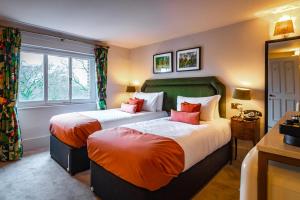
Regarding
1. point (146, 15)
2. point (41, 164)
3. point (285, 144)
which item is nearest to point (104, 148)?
point (285, 144)

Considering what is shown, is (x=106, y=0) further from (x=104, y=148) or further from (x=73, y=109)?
(x=73, y=109)

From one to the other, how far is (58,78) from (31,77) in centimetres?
51

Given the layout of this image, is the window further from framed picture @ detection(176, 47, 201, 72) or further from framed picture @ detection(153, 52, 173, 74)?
framed picture @ detection(176, 47, 201, 72)

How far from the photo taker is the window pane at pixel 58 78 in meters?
3.77

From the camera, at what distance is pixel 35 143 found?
11.5 feet

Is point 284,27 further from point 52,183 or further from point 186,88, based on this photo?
point 52,183

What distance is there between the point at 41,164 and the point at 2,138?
855 millimetres

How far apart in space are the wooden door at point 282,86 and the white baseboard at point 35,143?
4174 millimetres

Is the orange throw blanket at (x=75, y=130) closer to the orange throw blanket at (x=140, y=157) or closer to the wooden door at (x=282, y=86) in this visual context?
the orange throw blanket at (x=140, y=157)

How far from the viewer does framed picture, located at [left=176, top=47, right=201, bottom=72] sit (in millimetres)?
3618

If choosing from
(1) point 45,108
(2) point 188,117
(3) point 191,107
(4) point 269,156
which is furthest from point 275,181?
(1) point 45,108

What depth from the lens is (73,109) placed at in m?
4.06

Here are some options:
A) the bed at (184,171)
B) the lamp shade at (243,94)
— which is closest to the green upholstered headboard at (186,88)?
the bed at (184,171)

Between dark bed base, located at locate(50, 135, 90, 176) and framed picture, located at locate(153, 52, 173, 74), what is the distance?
101 inches
